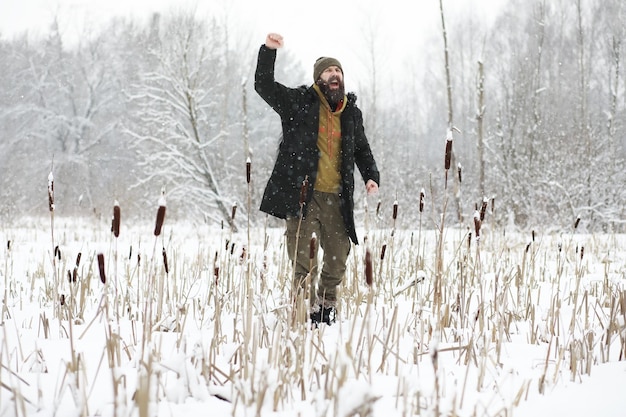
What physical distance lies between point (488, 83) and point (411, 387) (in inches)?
1110

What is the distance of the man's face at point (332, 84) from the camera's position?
10.9ft

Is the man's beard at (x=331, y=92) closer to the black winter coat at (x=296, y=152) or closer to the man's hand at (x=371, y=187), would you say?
the black winter coat at (x=296, y=152)

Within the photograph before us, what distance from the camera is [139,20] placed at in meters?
33.1

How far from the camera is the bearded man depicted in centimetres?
323

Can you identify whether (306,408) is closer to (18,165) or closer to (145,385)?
(145,385)

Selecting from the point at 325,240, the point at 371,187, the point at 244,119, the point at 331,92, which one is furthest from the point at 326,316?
the point at 244,119

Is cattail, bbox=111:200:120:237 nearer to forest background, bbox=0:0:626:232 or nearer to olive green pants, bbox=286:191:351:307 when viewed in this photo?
olive green pants, bbox=286:191:351:307

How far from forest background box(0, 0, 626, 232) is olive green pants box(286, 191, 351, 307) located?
26.3ft

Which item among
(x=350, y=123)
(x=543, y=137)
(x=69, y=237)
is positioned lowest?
(x=69, y=237)

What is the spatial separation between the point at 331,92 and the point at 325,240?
38.1 inches

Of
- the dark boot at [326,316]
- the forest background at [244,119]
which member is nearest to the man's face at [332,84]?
the dark boot at [326,316]

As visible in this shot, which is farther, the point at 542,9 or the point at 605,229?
the point at 542,9

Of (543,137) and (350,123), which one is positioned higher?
(543,137)

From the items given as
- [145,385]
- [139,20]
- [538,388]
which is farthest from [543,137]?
[139,20]
